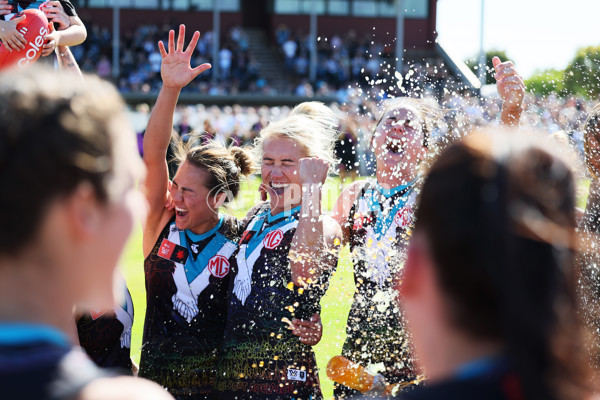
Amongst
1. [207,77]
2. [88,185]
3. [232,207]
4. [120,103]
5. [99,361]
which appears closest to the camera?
[88,185]

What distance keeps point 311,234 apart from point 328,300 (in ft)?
4.98

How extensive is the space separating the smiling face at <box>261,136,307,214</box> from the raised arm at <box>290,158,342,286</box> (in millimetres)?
164

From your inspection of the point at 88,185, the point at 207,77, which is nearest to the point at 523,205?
the point at 88,185

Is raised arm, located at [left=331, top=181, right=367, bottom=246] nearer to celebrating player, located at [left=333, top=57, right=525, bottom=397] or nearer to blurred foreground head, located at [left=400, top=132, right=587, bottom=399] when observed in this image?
celebrating player, located at [left=333, top=57, right=525, bottom=397]

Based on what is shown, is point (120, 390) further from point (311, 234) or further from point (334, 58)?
point (334, 58)

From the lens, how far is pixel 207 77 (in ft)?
120

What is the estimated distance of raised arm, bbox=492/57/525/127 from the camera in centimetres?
354

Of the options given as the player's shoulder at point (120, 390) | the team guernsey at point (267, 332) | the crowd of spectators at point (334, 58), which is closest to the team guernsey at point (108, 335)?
the team guernsey at point (267, 332)

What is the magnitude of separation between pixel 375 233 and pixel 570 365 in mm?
2353

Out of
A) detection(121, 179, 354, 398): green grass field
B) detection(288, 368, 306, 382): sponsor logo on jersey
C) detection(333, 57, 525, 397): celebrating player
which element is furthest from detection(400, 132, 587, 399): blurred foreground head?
detection(333, 57, 525, 397): celebrating player

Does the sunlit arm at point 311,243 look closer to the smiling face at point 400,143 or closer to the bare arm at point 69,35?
the smiling face at point 400,143

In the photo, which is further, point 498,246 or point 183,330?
point 183,330

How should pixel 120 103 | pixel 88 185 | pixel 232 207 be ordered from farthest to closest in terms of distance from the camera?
pixel 232 207
pixel 120 103
pixel 88 185

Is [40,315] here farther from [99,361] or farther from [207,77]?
[207,77]
